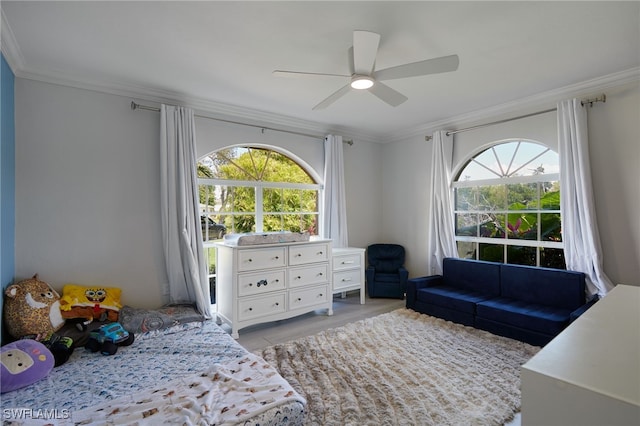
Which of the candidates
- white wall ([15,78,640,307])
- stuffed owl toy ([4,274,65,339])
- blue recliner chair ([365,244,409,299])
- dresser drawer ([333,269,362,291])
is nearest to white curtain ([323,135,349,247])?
dresser drawer ([333,269,362,291])

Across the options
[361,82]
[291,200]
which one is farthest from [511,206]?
[291,200]

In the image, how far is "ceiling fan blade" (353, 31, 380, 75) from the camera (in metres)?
1.85

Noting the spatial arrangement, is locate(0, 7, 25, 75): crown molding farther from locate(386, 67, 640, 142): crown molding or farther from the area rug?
locate(386, 67, 640, 142): crown molding

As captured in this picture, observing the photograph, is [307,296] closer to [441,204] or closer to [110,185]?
[441,204]

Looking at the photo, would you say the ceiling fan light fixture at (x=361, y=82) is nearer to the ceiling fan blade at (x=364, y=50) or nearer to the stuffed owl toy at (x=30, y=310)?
the ceiling fan blade at (x=364, y=50)

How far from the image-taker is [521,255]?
386 centimetres

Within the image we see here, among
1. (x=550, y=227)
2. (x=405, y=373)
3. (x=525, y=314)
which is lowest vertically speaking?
(x=405, y=373)

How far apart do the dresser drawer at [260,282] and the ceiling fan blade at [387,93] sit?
7.15 ft

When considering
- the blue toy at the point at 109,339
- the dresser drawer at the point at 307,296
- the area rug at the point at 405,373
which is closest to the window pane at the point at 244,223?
the dresser drawer at the point at 307,296

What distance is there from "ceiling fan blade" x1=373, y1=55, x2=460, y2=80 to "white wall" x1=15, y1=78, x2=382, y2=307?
2.32 meters

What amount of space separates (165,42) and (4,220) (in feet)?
6.06

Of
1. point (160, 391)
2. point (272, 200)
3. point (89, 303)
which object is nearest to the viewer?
point (160, 391)

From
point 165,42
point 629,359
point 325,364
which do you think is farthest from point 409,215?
point 629,359

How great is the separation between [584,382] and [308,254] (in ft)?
10.7
